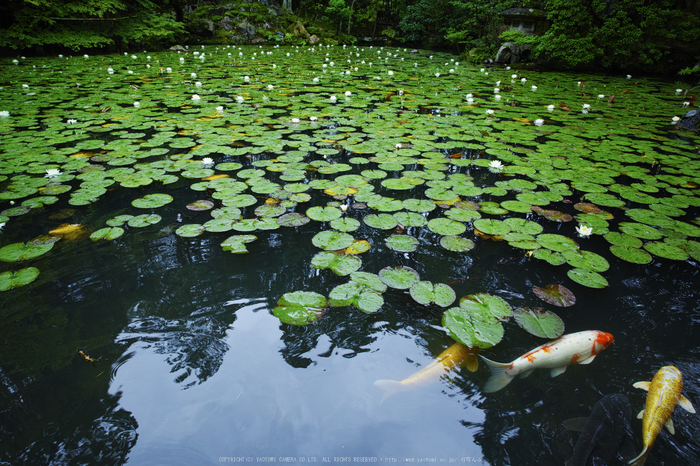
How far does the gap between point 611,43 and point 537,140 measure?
6481 mm

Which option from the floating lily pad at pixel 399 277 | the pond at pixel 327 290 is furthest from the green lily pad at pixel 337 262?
the floating lily pad at pixel 399 277

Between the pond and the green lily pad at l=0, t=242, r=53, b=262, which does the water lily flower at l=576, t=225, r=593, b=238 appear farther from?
the green lily pad at l=0, t=242, r=53, b=262

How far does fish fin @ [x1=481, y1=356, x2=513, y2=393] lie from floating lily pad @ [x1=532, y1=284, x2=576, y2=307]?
1.51 feet

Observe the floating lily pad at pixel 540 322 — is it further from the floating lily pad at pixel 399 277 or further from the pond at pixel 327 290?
the floating lily pad at pixel 399 277

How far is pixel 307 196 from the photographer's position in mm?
2051

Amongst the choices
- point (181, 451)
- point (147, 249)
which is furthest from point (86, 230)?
point (181, 451)

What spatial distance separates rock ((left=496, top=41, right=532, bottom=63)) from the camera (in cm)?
852

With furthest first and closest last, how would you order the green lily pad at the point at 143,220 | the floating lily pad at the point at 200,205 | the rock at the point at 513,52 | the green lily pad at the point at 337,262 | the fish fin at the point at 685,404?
the rock at the point at 513,52
the floating lily pad at the point at 200,205
the green lily pad at the point at 143,220
the green lily pad at the point at 337,262
the fish fin at the point at 685,404

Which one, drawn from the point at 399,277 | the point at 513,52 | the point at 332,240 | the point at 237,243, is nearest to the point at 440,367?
the point at 399,277

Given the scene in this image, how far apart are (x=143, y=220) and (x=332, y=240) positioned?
109 cm

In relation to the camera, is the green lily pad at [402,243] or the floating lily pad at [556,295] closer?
the floating lily pad at [556,295]

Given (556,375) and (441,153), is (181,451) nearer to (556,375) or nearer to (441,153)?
(556,375)

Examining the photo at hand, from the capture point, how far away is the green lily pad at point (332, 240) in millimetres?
1620

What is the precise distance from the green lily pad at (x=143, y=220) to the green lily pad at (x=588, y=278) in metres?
2.15
